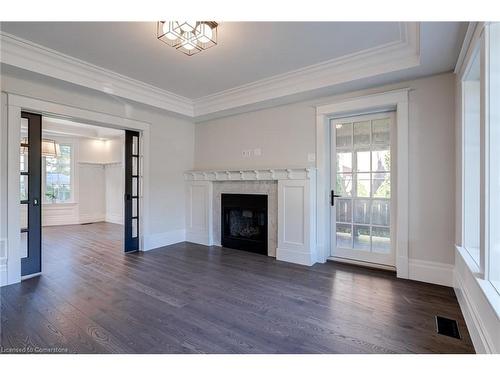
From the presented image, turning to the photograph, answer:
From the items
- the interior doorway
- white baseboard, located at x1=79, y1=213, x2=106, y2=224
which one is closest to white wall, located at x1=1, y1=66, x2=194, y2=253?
the interior doorway

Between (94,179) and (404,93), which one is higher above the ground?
(404,93)

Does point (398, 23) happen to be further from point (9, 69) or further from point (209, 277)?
point (9, 69)

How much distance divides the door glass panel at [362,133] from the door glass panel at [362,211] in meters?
0.81

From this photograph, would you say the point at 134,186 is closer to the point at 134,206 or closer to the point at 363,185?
the point at 134,206

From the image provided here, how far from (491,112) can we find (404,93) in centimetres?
162

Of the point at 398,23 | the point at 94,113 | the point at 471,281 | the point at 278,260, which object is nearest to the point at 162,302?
the point at 278,260

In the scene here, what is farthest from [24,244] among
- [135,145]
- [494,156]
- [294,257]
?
[494,156]

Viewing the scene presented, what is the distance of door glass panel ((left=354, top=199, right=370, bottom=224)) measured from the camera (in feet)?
11.8

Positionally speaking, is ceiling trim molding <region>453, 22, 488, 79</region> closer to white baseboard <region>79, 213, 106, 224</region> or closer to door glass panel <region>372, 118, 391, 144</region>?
door glass panel <region>372, 118, 391, 144</region>

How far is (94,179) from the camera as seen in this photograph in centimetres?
796

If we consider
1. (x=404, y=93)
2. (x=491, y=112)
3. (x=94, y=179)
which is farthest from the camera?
(x=94, y=179)

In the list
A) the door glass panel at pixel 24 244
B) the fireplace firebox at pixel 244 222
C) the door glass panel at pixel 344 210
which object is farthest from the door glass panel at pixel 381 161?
the door glass panel at pixel 24 244

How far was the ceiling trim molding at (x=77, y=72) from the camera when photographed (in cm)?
272

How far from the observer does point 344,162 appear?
379 cm
